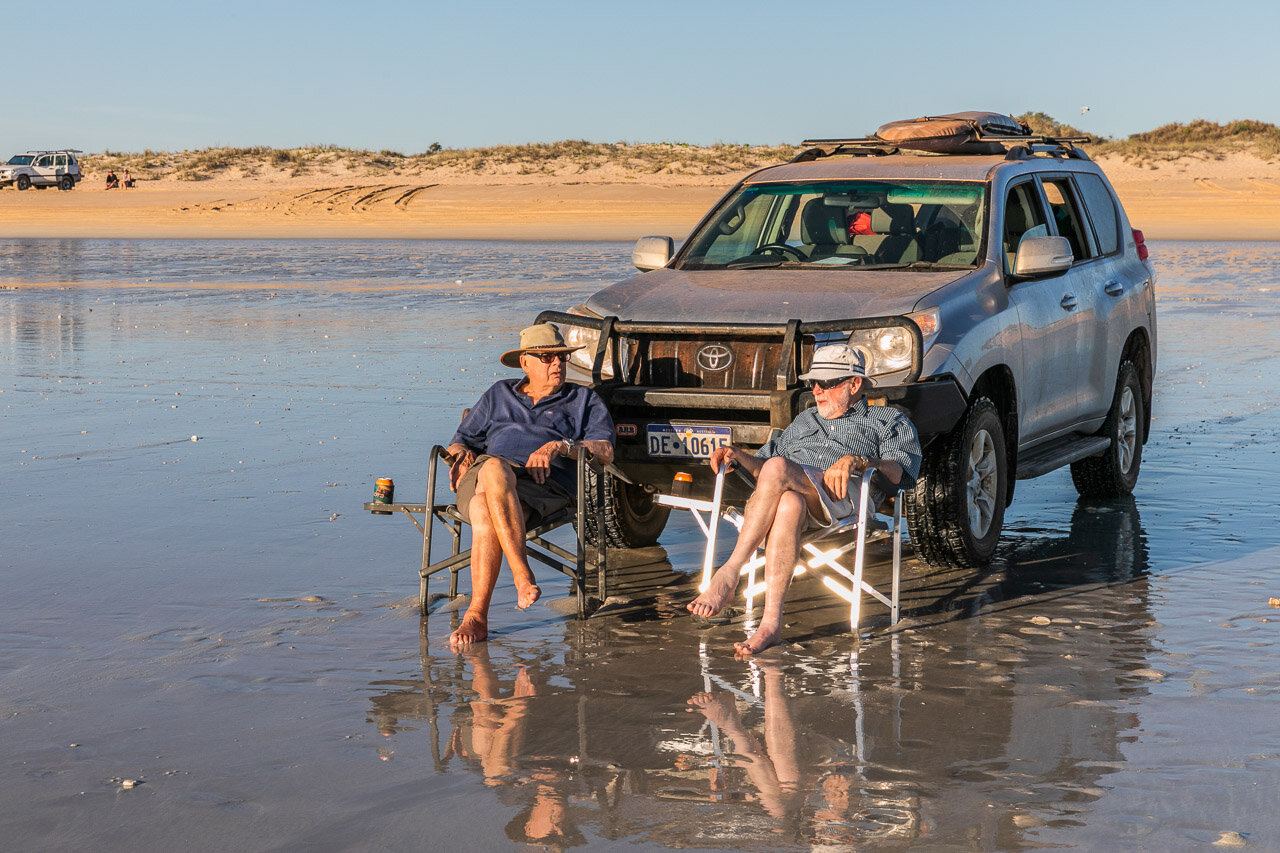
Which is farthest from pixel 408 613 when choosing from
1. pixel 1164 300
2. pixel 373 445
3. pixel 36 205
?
pixel 36 205

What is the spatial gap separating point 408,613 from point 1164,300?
58.9ft

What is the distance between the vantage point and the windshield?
8.38 meters

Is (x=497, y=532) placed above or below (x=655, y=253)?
below

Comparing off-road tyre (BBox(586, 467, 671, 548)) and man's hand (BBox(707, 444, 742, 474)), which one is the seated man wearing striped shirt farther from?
off-road tyre (BBox(586, 467, 671, 548))

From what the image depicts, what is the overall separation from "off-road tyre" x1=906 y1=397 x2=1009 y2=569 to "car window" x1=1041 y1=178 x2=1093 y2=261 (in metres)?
2.07

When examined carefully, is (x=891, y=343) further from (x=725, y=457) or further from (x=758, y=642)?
(x=758, y=642)

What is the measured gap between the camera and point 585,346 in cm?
786

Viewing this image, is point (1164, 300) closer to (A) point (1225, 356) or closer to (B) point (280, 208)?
(A) point (1225, 356)

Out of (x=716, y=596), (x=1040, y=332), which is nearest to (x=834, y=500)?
(x=716, y=596)

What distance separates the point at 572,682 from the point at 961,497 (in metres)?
2.41

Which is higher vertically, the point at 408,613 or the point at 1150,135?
the point at 1150,135

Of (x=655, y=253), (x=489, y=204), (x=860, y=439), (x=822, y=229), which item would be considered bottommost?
(x=860, y=439)

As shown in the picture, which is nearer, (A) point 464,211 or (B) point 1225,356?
(B) point 1225,356

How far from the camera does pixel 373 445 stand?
1088 centimetres
